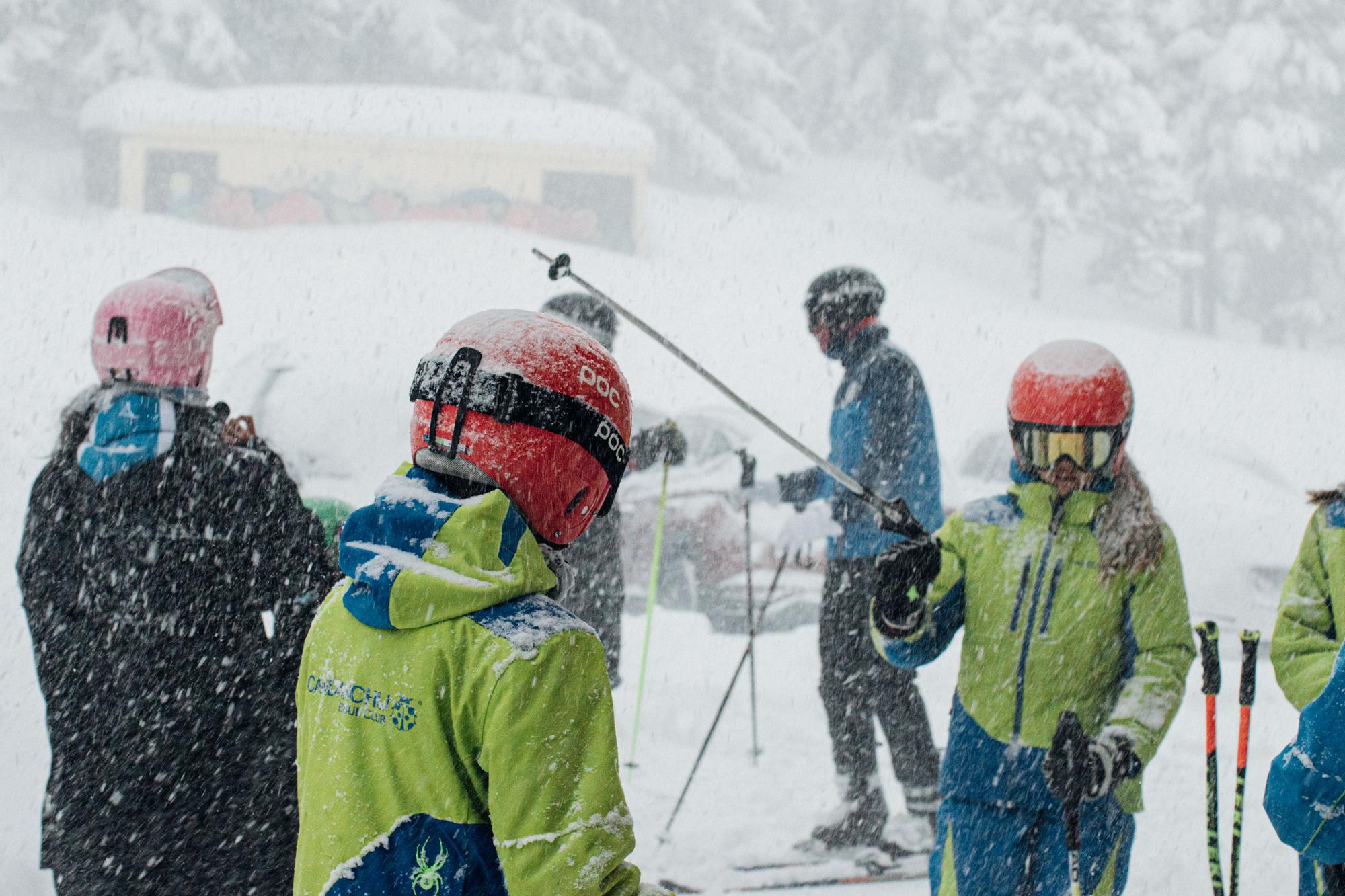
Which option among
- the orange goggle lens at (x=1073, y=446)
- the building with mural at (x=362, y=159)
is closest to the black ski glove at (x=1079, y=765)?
the orange goggle lens at (x=1073, y=446)

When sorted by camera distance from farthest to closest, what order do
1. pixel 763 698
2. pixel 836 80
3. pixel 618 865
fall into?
pixel 836 80 → pixel 763 698 → pixel 618 865

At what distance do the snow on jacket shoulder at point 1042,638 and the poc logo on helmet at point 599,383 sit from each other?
4.95 ft

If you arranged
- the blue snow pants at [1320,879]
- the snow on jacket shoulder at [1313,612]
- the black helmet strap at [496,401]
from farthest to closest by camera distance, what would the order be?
1. the snow on jacket shoulder at [1313,612]
2. the blue snow pants at [1320,879]
3. the black helmet strap at [496,401]

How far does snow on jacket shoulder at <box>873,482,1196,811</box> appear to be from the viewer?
2559mm

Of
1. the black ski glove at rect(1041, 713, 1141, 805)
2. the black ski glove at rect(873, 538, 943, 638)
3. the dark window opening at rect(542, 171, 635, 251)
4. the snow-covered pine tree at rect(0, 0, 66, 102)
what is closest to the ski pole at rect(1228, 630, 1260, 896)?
the black ski glove at rect(1041, 713, 1141, 805)

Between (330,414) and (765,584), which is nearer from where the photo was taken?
(765,584)

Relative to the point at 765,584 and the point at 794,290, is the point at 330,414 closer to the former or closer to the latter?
the point at 765,584

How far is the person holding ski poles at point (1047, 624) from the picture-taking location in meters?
2.55

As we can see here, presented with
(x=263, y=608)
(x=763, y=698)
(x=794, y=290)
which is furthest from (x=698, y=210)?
(x=263, y=608)

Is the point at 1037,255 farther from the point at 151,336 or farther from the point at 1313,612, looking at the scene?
the point at 151,336

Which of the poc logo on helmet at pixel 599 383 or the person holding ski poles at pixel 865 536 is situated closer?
the poc logo on helmet at pixel 599 383

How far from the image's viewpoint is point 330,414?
361 inches

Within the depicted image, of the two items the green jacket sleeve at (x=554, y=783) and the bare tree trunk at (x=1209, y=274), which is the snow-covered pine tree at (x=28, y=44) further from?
the bare tree trunk at (x=1209, y=274)

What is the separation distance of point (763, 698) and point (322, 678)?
17.2 ft
